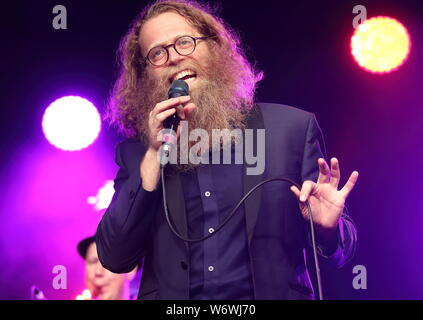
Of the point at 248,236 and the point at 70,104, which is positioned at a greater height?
the point at 70,104

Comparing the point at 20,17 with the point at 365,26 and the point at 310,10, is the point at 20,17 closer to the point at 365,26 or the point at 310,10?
the point at 310,10

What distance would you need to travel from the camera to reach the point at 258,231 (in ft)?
7.27

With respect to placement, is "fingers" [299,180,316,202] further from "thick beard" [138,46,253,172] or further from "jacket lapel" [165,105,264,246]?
"thick beard" [138,46,253,172]

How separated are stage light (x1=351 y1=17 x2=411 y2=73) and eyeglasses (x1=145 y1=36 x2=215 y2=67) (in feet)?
5.98

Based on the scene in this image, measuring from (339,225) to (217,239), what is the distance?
0.45 metres

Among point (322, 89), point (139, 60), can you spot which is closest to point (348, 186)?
point (139, 60)

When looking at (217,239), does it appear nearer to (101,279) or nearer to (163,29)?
(163,29)

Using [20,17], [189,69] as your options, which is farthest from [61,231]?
[189,69]

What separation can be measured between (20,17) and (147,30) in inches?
66.2

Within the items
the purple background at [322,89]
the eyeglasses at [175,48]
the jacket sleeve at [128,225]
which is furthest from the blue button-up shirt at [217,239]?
the purple background at [322,89]

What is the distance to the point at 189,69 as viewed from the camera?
2684 mm

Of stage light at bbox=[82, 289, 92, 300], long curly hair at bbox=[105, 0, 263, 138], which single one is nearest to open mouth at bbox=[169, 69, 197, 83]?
long curly hair at bbox=[105, 0, 263, 138]

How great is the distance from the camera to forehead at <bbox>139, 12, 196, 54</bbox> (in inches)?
109
